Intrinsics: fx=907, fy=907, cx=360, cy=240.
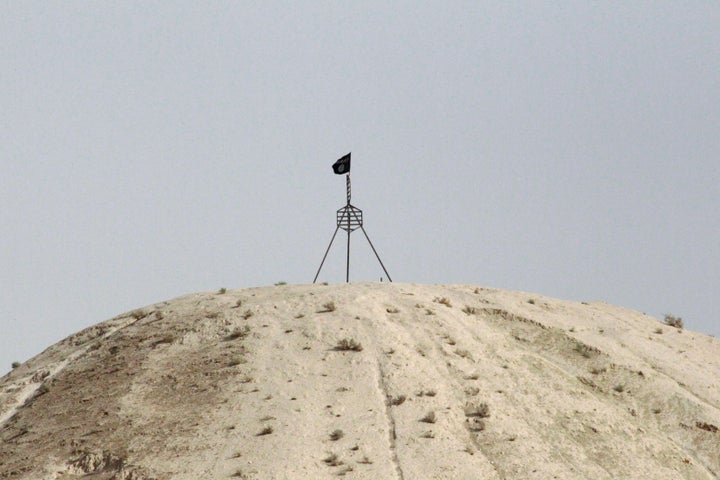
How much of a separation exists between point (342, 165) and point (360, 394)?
14.6m

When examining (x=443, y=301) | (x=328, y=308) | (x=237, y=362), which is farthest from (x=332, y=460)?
(x=443, y=301)

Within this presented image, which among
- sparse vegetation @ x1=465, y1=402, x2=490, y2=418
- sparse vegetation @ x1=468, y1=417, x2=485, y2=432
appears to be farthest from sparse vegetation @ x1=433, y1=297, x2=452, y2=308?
sparse vegetation @ x1=468, y1=417, x2=485, y2=432

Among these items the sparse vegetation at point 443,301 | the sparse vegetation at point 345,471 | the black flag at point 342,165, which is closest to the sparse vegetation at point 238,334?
the sparse vegetation at point 443,301

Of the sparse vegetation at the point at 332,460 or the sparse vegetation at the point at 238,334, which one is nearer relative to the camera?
the sparse vegetation at the point at 332,460

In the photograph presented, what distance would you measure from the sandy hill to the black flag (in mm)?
5831

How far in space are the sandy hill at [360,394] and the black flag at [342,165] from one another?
5.83m

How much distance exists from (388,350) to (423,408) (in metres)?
3.57

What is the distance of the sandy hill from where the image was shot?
1077 inches

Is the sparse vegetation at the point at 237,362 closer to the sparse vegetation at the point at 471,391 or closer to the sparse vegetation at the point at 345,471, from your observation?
the sparse vegetation at the point at 345,471

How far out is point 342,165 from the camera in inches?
1641

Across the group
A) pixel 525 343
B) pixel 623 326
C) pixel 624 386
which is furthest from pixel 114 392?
pixel 623 326

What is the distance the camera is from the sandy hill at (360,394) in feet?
89.7

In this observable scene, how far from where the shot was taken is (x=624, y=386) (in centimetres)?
3428

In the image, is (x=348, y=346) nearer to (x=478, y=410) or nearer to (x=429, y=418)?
(x=429, y=418)
